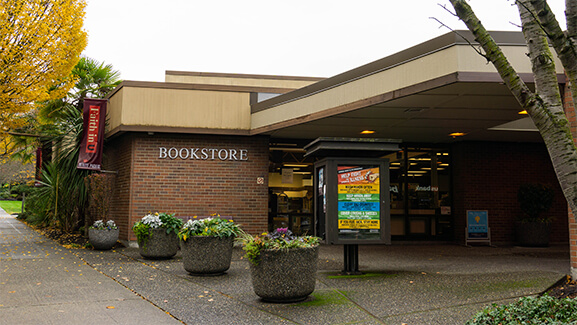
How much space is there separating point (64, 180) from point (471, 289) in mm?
12895

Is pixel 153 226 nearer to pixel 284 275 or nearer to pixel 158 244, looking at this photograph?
pixel 158 244

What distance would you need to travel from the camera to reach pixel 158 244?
10977 millimetres

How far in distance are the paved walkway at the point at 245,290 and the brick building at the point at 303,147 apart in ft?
9.56

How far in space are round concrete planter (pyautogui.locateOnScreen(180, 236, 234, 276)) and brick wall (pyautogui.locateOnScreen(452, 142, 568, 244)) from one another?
9.11 metres

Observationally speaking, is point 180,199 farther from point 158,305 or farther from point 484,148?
point 484,148

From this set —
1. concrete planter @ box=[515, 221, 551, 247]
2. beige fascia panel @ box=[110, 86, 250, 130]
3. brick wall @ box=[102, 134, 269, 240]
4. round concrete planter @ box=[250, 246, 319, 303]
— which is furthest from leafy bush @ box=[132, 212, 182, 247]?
concrete planter @ box=[515, 221, 551, 247]

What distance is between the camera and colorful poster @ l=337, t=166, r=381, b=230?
8352mm

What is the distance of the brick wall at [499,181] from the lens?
15.2m

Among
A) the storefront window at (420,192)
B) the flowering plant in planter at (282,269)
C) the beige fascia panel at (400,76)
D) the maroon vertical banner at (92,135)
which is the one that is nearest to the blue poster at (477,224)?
the storefront window at (420,192)

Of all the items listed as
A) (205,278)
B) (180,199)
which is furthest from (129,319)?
(180,199)

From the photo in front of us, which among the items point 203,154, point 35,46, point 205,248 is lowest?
point 205,248

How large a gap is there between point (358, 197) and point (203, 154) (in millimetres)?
6732

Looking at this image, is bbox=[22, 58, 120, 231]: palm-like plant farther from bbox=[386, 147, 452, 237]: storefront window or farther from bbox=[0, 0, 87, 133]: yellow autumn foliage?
bbox=[386, 147, 452, 237]: storefront window

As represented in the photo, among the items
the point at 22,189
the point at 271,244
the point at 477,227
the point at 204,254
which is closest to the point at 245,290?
the point at 271,244
